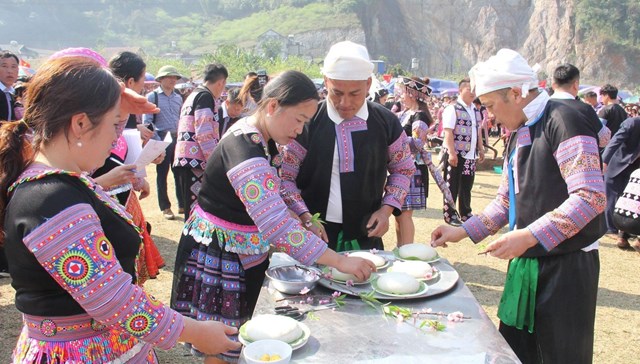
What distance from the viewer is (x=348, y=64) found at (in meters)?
2.45

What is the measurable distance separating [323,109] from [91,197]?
1.56 meters

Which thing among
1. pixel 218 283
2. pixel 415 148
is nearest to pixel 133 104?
pixel 218 283

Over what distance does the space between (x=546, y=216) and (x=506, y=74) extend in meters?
0.56

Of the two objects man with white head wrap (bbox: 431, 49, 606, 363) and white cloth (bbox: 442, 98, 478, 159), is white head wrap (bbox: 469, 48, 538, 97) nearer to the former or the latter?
A: man with white head wrap (bbox: 431, 49, 606, 363)

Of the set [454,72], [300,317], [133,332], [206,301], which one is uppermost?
[133,332]

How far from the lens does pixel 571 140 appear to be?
1.92m

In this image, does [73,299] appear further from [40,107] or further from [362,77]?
[362,77]

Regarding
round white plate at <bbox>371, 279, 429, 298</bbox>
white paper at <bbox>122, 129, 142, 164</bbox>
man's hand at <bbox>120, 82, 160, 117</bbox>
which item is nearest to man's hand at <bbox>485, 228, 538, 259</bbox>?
round white plate at <bbox>371, 279, 429, 298</bbox>

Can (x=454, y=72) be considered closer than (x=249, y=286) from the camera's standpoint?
No

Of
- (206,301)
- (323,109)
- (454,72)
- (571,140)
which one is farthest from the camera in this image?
(454,72)

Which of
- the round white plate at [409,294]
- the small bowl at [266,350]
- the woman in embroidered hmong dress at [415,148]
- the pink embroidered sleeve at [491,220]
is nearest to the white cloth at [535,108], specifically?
the pink embroidered sleeve at [491,220]

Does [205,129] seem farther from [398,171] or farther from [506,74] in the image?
[506,74]

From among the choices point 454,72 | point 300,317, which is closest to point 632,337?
point 300,317

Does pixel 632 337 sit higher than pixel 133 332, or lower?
lower
